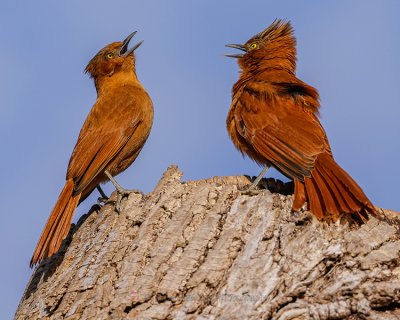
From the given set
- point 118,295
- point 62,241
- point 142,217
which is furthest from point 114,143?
point 118,295

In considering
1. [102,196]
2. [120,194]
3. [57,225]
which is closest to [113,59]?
[102,196]

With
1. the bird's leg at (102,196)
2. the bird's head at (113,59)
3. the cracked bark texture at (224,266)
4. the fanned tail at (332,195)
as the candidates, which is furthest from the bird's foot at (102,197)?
the fanned tail at (332,195)

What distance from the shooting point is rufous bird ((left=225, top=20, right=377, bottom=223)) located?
4.52 metres

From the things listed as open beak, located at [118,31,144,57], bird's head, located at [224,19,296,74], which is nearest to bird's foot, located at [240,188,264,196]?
bird's head, located at [224,19,296,74]

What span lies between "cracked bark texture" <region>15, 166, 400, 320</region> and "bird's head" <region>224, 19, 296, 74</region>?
2.46 m

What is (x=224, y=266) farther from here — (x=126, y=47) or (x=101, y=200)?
(x=126, y=47)

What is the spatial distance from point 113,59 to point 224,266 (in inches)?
196

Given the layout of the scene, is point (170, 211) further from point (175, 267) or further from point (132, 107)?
point (132, 107)

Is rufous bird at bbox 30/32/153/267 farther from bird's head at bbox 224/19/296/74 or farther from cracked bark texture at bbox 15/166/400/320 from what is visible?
bird's head at bbox 224/19/296/74

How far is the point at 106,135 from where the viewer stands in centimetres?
684

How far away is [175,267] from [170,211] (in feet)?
2.59

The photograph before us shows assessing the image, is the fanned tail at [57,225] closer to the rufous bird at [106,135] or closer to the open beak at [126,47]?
the rufous bird at [106,135]

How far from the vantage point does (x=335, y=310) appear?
148 inches

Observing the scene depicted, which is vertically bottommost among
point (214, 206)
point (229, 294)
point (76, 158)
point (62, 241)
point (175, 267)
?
point (229, 294)
